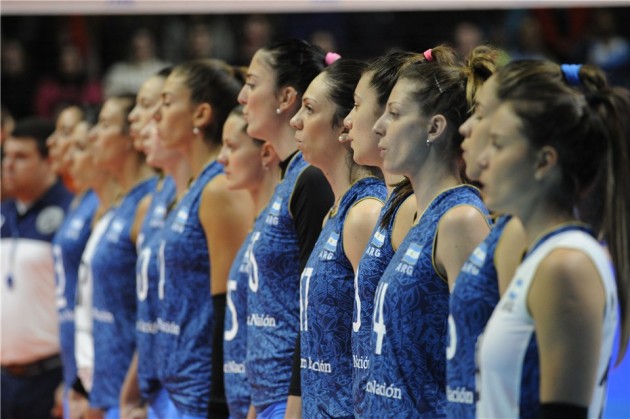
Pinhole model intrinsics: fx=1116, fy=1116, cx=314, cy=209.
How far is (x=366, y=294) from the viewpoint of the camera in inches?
133

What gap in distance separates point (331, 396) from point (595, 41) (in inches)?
275

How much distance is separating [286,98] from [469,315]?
1.69 metres

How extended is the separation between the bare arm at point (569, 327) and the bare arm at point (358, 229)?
114 cm

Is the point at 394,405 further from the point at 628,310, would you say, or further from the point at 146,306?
the point at 146,306

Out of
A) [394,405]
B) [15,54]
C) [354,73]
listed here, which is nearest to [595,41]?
[15,54]

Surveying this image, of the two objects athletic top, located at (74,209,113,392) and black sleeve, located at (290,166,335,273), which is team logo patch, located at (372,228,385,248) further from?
athletic top, located at (74,209,113,392)

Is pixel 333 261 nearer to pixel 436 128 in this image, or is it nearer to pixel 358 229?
pixel 358 229

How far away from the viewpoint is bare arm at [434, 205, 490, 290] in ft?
9.81

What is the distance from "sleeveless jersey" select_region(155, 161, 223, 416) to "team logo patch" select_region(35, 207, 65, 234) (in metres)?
2.62

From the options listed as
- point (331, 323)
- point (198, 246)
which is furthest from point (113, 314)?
point (331, 323)

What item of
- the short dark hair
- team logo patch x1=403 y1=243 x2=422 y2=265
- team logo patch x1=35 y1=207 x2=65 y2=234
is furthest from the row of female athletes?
the short dark hair

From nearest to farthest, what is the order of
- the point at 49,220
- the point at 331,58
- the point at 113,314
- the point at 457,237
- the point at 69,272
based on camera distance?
the point at 457,237 < the point at 331,58 < the point at 113,314 < the point at 69,272 < the point at 49,220

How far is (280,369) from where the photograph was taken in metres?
4.07

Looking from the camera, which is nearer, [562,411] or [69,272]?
[562,411]
